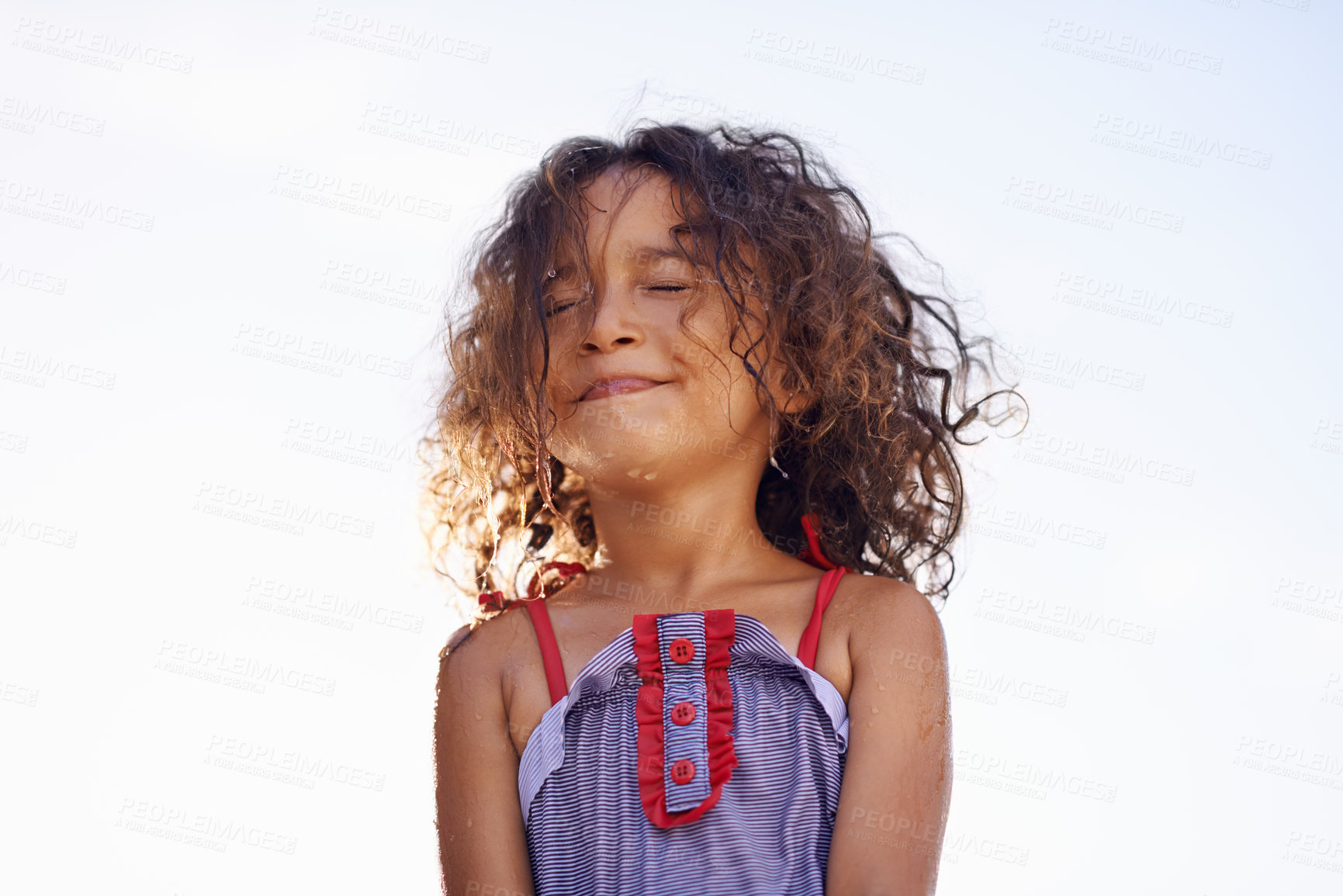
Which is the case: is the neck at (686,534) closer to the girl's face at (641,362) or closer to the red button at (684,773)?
the girl's face at (641,362)

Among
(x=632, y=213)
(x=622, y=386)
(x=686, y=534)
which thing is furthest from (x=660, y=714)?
(x=632, y=213)

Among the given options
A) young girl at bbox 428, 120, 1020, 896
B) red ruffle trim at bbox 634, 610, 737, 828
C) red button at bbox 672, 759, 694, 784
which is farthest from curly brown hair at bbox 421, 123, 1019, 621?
red button at bbox 672, 759, 694, 784

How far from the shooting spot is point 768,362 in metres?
1.73

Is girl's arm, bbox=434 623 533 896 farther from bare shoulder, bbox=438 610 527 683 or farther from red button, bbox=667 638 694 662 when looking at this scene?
red button, bbox=667 638 694 662

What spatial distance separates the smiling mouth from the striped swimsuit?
308 millimetres

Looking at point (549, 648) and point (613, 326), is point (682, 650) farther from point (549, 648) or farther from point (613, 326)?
point (613, 326)

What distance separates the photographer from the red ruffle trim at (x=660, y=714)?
1490mm

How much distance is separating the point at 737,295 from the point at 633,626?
492 mm

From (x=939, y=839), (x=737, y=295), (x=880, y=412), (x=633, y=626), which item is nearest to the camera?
(x=939, y=839)

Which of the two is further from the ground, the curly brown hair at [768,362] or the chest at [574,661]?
the curly brown hair at [768,362]

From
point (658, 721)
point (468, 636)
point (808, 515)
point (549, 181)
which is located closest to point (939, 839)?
point (658, 721)

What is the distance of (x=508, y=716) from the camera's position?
1.64 metres

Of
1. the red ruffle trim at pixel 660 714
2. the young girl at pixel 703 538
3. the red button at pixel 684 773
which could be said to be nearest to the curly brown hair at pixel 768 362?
the young girl at pixel 703 538

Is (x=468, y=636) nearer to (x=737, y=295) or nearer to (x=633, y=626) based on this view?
(x=633, y=626)
